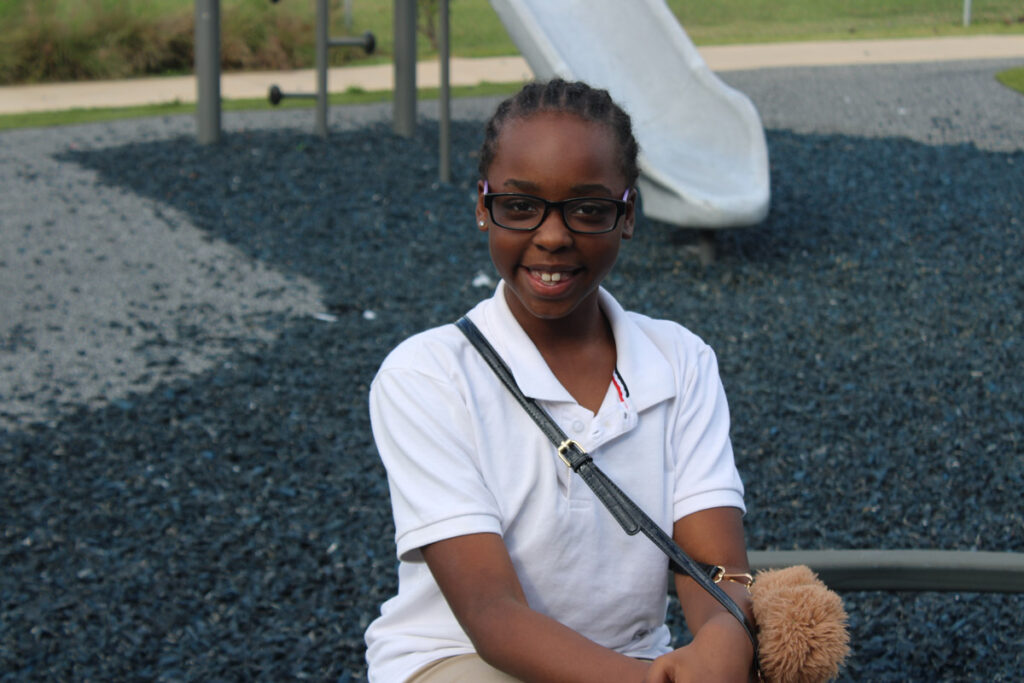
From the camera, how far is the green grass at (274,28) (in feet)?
45.3

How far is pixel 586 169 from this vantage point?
1.76m

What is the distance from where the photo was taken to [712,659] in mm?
1577

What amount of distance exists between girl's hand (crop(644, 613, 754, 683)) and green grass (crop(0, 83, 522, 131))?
28.1 feet

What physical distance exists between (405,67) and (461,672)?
24.6 ft

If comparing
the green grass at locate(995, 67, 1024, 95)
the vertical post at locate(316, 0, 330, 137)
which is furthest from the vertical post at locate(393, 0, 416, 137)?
the green grass at locate(995, 67, 1024, 95)

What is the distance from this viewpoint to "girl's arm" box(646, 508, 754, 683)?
1.54m

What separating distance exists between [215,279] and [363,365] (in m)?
1.55

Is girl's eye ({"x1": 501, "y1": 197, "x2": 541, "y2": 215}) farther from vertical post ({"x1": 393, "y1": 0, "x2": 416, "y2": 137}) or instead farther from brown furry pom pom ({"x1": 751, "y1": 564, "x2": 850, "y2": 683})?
vertical post ({"x1": 393, "y1": 0, "x2": 416, "y2": 137})

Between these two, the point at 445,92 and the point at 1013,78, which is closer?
the point at 445,92

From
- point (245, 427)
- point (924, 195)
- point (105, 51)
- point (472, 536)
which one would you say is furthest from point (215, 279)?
point (105, 51)

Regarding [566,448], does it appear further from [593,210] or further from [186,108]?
[186,108]

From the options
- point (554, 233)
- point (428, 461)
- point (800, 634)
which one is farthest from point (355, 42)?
point (800, 634)

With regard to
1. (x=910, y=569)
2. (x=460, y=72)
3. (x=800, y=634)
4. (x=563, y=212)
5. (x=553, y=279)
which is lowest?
(x=460, y=72)

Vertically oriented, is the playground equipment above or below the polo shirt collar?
below
